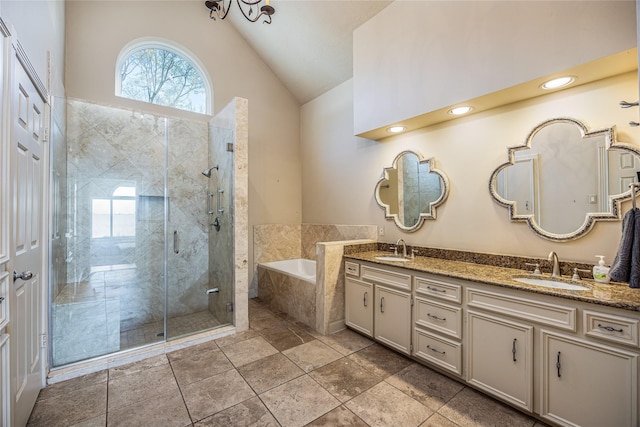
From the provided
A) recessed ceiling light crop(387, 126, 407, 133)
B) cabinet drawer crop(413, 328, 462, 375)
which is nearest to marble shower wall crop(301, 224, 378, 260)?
recessed ceiling light crop(387, 126, 407, 133)

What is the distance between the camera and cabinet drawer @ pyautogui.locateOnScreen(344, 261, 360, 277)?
2988 millimetres

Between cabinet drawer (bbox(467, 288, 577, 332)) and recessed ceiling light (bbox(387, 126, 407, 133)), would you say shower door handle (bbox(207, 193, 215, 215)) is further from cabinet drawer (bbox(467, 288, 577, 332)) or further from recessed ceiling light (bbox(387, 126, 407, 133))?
cabinet drawer (bbox(467, 288, 577, 332))

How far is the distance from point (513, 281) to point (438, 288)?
1.70ft

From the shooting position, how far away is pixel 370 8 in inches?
116

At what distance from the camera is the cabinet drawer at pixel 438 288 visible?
2.13 metres

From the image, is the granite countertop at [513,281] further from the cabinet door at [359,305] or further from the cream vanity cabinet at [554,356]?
the cabinet door at [359,305]

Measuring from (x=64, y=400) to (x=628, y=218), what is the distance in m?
3.84

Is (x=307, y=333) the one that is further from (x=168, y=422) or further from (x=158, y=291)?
(x=158, y=291)

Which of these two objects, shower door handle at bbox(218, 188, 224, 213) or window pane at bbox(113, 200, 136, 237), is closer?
window pane at bbox(113, 200, 136, 237)

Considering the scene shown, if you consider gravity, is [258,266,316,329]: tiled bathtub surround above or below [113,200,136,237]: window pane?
below

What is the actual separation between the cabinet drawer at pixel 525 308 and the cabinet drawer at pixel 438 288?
0.29 feet

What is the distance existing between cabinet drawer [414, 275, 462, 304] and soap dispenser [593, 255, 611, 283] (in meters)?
0.84

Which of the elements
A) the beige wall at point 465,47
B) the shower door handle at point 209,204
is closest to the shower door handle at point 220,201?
the shower door handle at point 209,204

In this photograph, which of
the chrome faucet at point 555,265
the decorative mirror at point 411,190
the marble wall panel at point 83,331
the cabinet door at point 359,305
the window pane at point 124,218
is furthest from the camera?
the window pane at point 124,218
